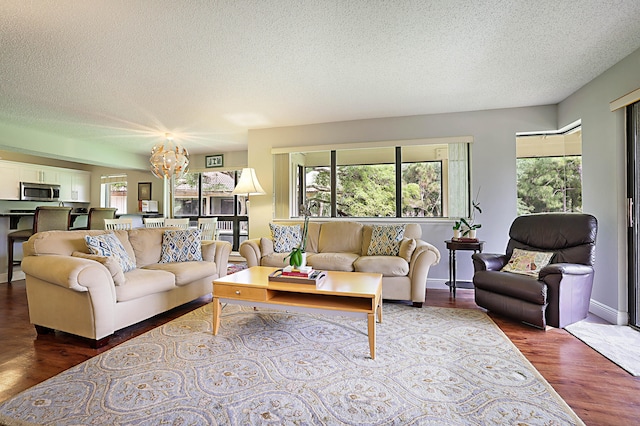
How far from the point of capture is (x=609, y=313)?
3.00 meters

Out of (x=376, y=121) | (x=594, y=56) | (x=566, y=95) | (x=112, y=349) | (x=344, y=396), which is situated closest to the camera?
(x=344, y=396)

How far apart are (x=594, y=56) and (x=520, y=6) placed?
4.34ft

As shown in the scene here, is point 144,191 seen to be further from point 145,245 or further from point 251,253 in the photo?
point 251,253

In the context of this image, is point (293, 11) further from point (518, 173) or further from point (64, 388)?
point (518, 173)

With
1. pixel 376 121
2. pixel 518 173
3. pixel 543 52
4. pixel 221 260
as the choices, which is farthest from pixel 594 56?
pixel 221 260

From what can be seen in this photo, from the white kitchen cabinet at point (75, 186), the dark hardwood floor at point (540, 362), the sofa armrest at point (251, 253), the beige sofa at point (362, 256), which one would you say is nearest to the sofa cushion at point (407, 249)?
the beige sofa at point (362, 256)

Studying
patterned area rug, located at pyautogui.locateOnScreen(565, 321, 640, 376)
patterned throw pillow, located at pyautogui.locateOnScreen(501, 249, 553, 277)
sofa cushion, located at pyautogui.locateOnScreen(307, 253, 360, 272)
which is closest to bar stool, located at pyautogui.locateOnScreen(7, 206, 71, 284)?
sofa cushion, located at pyautogui.locateOnScreen(307, 253, 360, 272)

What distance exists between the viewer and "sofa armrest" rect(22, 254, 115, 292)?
224 centimetres

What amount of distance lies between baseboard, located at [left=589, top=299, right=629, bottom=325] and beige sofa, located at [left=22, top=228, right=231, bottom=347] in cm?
416

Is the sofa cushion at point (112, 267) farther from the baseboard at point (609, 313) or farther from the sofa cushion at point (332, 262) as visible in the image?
the baseboard at point (609, 313)

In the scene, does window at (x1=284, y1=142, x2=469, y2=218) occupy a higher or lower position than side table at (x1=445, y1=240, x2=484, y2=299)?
higher

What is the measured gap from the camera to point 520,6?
2105 mm

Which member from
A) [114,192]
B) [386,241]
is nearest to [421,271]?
[386,241]

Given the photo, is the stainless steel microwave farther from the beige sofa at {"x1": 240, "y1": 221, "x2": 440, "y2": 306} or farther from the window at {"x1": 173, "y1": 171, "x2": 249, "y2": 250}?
the beige sofa at {"x1": 240, "y1": 221, "x2": 440, "y2": 306}
